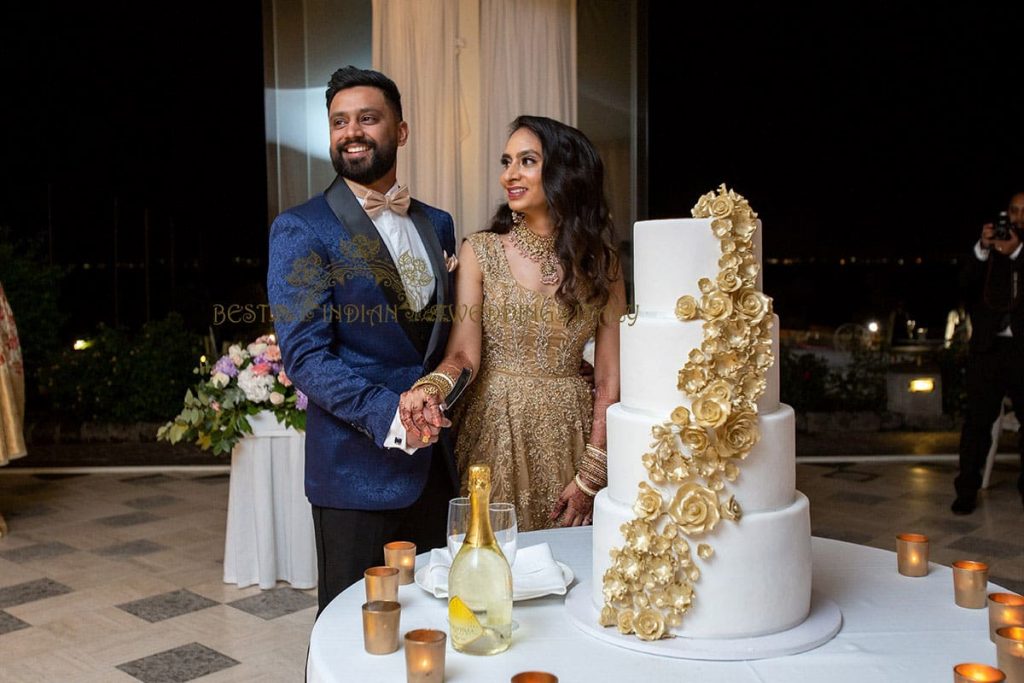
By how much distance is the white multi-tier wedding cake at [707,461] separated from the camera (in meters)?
1.44

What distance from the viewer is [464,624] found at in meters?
1.43

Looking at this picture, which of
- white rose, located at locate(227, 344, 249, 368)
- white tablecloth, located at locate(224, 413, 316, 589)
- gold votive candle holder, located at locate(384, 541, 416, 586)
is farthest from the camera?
white rose, located at locate(227, 344, 249, 368)

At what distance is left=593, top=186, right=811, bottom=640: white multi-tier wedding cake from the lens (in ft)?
4.71

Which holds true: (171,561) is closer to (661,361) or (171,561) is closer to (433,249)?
(433,249)

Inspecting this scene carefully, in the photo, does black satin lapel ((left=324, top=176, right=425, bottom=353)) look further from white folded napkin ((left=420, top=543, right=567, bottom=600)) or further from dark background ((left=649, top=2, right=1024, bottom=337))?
dark background ((left=649, top=2, right=1024, bottom=337))

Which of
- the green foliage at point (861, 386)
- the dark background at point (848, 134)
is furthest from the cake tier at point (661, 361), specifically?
the dark background at point (848, 134)

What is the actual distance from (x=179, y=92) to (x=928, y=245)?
684 centimetres

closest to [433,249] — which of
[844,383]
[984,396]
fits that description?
[984,396]

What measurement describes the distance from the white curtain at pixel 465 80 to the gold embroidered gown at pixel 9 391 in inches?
86.0

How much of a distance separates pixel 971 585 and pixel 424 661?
93cm

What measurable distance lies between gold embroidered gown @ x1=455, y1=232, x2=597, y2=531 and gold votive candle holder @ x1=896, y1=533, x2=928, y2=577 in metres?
0.93

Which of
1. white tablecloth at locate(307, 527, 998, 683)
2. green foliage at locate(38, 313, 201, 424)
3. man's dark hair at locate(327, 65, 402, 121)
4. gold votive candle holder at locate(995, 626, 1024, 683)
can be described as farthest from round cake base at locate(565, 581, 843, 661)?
green foliage at locate(38, 313, 201, 424)

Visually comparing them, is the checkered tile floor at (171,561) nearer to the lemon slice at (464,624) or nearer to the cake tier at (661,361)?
the lemon slice at (464,624)

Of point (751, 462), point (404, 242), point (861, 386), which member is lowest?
point (861, 386)
